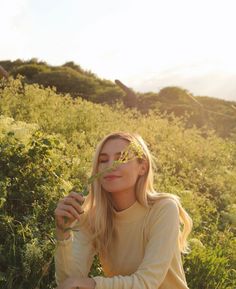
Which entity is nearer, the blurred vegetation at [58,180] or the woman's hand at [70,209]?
the woman's hand at [70,209]

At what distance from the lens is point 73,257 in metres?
3.60

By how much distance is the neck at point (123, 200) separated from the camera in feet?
11.9

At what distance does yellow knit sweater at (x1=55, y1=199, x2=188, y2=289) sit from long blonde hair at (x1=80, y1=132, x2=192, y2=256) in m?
0.05

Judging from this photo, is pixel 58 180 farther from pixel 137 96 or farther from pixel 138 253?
pixel 137 96

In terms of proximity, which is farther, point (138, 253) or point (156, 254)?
point (138, 253)

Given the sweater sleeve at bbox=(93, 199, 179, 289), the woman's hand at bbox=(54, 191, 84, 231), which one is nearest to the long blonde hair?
the sweater sleeve at bbox=(93, 199, 179, 289)

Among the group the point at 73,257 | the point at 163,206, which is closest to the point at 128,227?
the point at 163,206

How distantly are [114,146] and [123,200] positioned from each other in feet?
1.14

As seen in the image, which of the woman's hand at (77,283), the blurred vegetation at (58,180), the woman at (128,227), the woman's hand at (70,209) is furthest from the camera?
the blurred vegetation at (58,180)

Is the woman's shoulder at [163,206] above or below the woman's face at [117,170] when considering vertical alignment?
below

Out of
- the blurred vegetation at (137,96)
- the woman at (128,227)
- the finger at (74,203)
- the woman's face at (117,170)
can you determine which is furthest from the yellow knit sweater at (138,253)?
the blurred vegetation at (137,96)

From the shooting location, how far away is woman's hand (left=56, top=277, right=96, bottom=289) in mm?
3114

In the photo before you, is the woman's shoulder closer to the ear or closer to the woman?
the woman

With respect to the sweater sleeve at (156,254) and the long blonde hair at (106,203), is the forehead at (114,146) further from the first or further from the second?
the sweater sleeve at (156,254)
